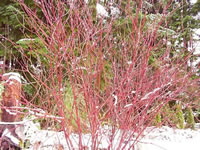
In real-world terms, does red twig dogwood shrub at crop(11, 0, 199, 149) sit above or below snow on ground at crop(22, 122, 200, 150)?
above

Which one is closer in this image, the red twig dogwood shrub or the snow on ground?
the red twig dogwood shrub

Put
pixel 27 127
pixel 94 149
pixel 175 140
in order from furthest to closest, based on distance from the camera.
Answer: pixel 175 140, pixel 27 127, pixel 94 149

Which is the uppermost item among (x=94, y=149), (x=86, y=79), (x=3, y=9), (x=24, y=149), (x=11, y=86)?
(x=3, y=9)

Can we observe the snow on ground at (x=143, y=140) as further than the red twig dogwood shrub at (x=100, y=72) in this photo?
Yes

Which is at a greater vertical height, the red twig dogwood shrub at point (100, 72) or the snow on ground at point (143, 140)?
the red twig dogwood shrub at point (100, 72)

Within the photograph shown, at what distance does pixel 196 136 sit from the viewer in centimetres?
488

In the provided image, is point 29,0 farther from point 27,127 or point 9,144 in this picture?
point 9,144

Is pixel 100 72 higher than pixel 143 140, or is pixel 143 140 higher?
pixel 100 72

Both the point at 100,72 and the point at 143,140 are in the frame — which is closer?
the point at 100,72

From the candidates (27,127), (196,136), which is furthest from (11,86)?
(196,136)

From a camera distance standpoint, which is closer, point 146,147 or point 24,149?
point 24,149

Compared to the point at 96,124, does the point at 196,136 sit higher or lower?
lower

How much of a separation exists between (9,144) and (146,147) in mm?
1917

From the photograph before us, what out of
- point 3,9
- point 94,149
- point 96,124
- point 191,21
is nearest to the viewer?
point 96,124
